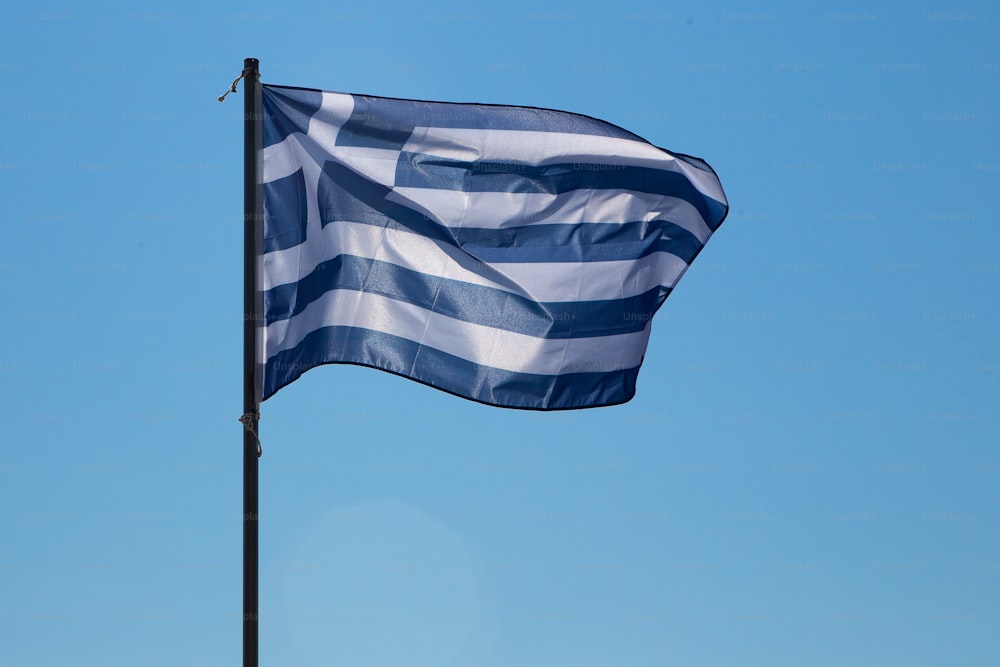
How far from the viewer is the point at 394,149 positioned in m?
14.6

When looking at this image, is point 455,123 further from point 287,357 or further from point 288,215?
point 287,357

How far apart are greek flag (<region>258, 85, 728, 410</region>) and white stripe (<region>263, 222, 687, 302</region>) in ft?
0.06

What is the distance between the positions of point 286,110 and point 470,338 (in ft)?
10.5

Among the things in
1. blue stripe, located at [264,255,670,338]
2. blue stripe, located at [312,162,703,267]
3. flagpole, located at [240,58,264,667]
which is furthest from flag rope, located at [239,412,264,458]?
blue stripe, located at [312,162,703,267]

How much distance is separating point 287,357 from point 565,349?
11.2 ft

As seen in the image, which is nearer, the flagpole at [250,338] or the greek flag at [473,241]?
the flagpole at [250,338]

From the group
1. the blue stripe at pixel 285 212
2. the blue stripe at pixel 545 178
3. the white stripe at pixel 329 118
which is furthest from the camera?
the blue stripe at pixel 545 178

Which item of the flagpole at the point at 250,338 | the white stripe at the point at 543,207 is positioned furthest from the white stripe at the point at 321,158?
the flagpole at the point at 250,338

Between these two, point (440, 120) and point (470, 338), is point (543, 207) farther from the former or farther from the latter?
point (470, 338)

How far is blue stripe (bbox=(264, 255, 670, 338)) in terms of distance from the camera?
1397cm

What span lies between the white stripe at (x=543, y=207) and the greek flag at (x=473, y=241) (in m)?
0.02

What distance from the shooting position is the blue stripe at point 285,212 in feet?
43.8

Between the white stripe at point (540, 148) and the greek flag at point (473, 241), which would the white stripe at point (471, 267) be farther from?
the white stripe at point (540, 148)

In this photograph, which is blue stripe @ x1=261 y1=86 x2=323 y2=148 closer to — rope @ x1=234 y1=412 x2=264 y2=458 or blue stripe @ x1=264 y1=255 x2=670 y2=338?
blue stripe @ x1=264 y1=255 x2=670 y2=338
